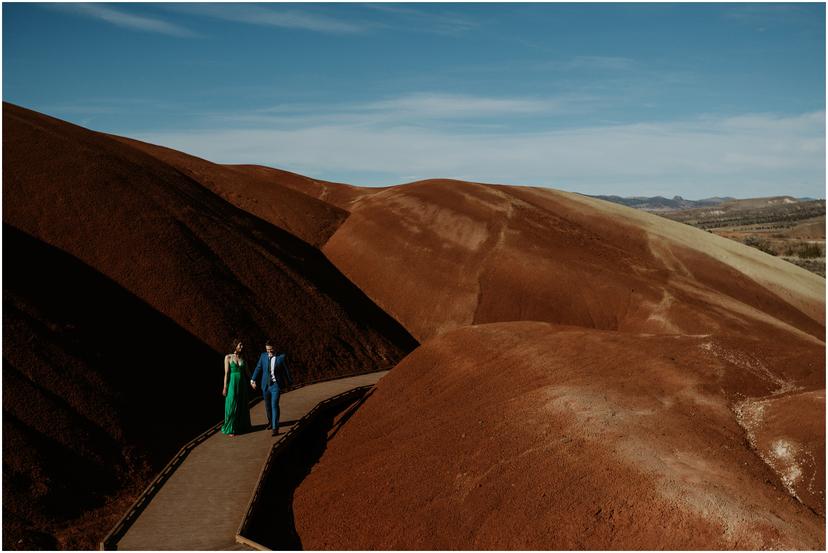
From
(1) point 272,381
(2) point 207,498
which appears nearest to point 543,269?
(1) point 272,381

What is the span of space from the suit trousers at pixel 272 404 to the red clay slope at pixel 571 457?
4.64 feet

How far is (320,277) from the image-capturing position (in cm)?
3216

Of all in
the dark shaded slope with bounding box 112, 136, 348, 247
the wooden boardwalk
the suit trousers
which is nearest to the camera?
the wooden boardwalk

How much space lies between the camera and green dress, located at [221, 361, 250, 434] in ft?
47.8

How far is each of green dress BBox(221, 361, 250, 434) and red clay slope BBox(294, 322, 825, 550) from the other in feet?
6.58

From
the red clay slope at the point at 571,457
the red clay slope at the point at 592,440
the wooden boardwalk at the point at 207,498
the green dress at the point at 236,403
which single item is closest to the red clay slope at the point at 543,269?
the red clay slope at the point at 592,440

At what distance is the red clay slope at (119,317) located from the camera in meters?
14.0

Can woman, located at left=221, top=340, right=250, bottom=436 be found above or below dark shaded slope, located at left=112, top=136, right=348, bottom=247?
below

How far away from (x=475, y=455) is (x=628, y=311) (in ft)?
72.7

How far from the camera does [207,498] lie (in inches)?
467

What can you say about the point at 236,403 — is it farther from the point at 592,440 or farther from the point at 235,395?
the point at 592,440

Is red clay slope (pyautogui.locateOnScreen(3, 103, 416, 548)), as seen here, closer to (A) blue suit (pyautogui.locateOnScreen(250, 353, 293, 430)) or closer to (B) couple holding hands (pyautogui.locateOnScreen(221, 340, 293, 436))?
(B) couple holding hands (pyautogui.locateOnScreen(221, 340, 293, 436))

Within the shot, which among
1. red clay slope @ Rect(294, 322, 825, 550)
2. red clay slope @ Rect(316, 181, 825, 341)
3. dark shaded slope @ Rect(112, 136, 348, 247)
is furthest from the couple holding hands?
dark shaded slope @ Rect(112, 136, 348, 247)

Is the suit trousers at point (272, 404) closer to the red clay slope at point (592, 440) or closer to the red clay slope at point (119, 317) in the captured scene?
the red clay slope at point (592, 440)
